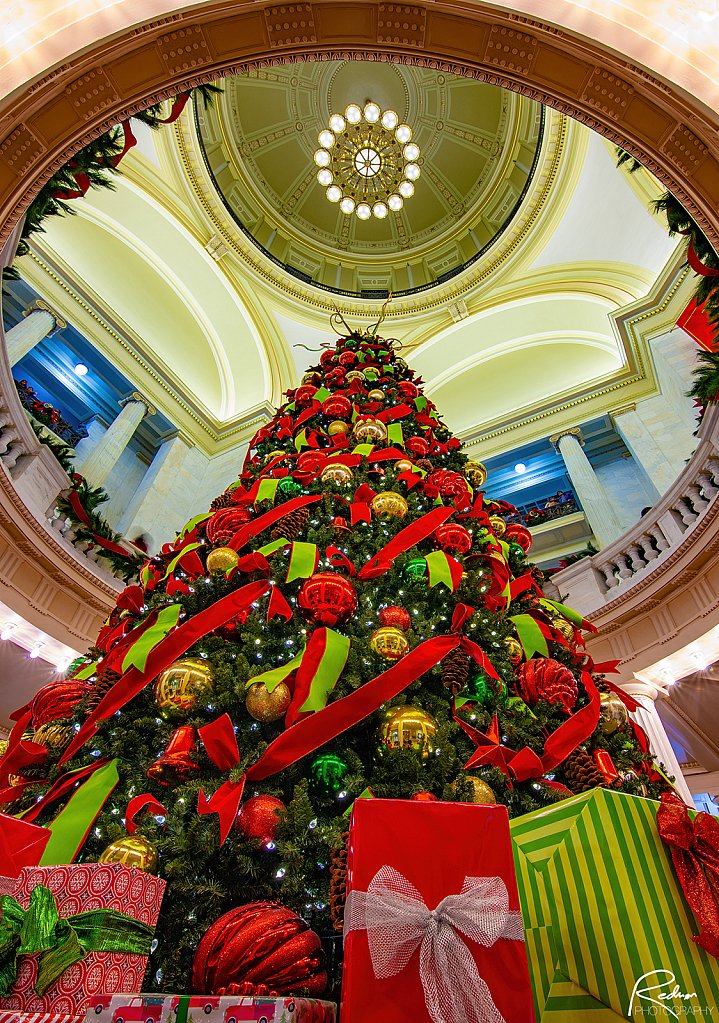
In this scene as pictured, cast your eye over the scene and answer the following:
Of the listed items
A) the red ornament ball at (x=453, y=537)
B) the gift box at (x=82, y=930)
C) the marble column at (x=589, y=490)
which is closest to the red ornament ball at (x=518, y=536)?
the red ornament ball at (x=453, y=537)

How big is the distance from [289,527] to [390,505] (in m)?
0.52

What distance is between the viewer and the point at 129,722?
5.41ft

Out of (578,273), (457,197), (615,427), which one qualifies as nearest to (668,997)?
(615,427)

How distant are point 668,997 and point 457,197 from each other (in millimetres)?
13516

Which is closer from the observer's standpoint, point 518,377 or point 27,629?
point 27,629

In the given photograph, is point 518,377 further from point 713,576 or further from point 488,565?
point 488,565

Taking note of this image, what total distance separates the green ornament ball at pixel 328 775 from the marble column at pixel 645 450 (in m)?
5.90

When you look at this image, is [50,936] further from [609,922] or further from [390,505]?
[390,505]

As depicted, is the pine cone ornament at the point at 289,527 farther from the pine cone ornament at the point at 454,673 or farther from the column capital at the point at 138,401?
the column capital at the point at 138,401

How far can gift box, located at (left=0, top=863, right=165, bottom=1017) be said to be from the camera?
2.35 feet

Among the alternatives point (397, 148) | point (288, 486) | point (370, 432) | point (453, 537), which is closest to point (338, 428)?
point (370, 432)

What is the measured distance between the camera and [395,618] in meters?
1.78

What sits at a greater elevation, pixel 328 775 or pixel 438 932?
pixel 328 775

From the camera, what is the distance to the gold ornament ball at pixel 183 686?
4.92ft
